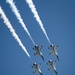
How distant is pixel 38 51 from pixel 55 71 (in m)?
6.61

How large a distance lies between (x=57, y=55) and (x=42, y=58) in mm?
3918

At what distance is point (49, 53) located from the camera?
156875mm

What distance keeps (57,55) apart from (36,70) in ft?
19.7

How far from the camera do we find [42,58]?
156 m

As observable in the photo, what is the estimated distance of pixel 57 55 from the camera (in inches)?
6201

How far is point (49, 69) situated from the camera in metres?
157

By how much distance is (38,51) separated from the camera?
15438 centimetres

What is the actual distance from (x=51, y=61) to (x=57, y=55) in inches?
88.1

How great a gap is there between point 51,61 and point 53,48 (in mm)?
2977

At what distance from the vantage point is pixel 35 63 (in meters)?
154

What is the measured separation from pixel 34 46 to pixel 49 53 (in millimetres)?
6284

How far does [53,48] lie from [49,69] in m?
4.98

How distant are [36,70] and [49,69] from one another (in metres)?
3.35

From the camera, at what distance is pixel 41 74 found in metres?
156
